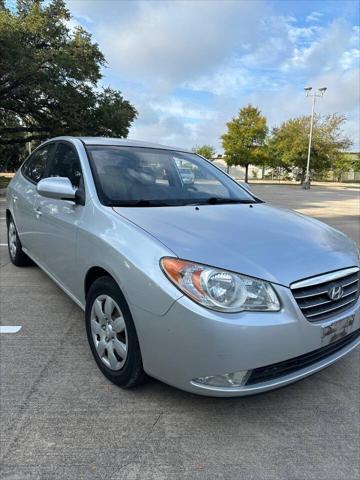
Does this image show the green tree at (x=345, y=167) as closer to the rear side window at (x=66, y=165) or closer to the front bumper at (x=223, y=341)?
the rear side window at (x=66, y=165)

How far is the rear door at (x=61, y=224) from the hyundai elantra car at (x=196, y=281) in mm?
21

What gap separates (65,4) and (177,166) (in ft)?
81.0

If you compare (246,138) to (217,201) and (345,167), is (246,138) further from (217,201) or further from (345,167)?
(217,201)

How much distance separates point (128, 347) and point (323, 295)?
1.15 meters

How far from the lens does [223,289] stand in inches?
80.0

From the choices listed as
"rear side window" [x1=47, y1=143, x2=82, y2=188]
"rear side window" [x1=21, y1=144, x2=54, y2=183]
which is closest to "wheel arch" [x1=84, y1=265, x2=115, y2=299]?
"rear side window" [x1=47, y1=143, x2=82, y2=188]

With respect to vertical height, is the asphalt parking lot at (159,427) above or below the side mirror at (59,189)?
below

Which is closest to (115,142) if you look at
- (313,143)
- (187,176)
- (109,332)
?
(187,176)

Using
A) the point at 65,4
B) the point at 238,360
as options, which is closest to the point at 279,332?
the point at 238,360

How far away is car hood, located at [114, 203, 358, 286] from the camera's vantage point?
2.13 metres

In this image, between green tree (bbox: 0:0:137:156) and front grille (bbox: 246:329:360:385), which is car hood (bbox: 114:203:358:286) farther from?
green tree (bbox: 0:0:137:156)

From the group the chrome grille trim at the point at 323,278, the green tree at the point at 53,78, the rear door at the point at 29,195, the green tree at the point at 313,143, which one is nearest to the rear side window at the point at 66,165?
the rear door at the point at 29,195

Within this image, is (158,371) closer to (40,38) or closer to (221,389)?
(221,389)

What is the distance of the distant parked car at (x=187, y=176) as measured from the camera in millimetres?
3643
